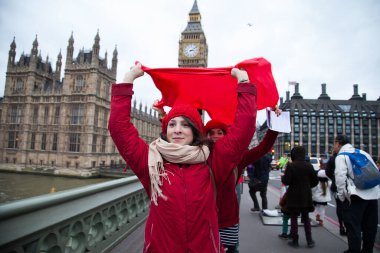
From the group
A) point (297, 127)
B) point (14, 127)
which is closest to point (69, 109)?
point (14, 127)

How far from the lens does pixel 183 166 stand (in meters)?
1.61

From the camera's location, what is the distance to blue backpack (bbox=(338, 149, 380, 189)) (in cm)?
321

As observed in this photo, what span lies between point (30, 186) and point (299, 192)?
108 ft

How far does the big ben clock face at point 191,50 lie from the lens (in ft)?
235

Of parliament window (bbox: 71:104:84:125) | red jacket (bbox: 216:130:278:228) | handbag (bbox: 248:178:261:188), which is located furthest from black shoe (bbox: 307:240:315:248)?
parliament window (bbox: 71:104:84:125)

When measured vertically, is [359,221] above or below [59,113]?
below

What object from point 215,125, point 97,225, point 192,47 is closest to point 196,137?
point 215,125

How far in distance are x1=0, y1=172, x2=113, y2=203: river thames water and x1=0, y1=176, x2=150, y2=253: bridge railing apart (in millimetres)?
19939

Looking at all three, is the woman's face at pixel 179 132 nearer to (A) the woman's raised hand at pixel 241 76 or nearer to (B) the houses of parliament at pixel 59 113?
(A) the woman's raised hand at pixel 241 76

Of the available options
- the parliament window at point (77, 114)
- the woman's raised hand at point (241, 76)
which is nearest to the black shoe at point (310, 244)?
the woman's raised hand at point (241, 76)

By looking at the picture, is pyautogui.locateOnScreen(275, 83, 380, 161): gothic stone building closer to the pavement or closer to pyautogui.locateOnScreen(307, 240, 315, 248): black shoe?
the pavement

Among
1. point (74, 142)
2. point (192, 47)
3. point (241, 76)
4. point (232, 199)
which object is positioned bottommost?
point (232, 199)

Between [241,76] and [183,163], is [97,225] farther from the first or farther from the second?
[241,76]

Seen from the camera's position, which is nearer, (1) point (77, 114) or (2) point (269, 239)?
(2) point (269, 239)
